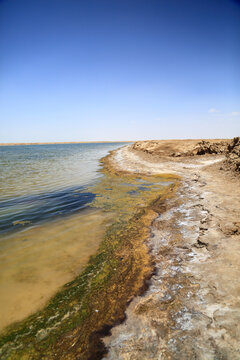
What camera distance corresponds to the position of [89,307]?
2.35 metres

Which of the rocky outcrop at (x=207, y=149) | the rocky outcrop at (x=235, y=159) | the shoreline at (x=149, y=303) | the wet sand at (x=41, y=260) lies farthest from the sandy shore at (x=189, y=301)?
A: the rocky outcrop at (x=207, y=149)

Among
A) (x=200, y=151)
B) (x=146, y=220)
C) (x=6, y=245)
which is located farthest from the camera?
(x=200, y=151)

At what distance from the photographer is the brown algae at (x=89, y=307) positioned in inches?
73.7

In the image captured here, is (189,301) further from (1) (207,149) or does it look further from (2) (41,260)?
(1) (207,149)

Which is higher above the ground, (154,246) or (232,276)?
(232,276)

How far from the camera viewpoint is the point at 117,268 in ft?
10.3

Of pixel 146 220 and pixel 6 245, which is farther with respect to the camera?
pixel 146 220

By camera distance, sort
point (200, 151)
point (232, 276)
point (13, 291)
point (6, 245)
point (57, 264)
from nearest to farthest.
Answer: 1. point (232, 276)
2. point (13, 291)
3. point (57, 264)
4. point (6, 245)
5. point (200, 151)

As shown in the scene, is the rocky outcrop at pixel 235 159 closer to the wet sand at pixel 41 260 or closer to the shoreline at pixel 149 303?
the shoreline at pixel 149 303

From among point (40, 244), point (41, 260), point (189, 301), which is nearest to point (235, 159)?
point (189, 301)

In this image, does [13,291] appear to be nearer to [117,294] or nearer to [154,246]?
[117,294]

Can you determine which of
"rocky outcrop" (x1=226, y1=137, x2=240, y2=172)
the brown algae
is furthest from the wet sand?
"rocky outcrop" (x1=226, y1=137, x2=240, y2=172)

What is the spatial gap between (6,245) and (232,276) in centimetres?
453

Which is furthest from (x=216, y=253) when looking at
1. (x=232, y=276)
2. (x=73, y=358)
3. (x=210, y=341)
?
(x=73, y=358)
